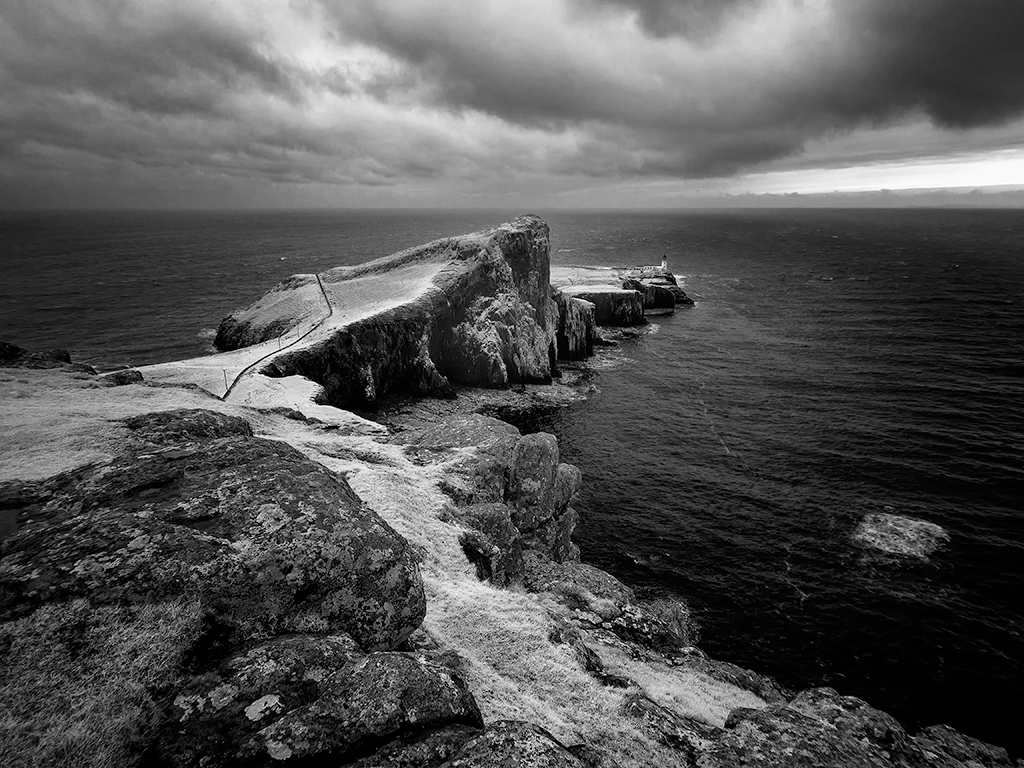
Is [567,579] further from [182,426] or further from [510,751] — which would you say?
[182,426]

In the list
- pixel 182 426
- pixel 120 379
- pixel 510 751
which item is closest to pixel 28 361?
pixel 120 379

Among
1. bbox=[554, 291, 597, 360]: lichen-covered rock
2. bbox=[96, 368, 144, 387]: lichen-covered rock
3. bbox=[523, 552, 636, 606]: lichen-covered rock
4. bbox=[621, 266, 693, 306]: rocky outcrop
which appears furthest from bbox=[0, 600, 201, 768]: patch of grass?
bbox=[621, 266, 693, 306]: rocky outcrop

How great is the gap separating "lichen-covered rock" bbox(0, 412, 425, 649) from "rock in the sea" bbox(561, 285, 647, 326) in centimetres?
8007

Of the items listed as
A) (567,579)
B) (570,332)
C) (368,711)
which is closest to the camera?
(368,711)

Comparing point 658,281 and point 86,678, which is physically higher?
point 86,678

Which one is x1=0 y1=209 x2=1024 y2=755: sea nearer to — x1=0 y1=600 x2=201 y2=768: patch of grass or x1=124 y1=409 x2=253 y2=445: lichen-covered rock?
x1=124 y1=409 x2=253 y2=445: lichen-covered rock

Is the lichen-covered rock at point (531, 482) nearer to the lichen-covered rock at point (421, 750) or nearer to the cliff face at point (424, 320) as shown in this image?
the lichen-covered rock at point (421, 750)

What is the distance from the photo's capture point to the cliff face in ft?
157

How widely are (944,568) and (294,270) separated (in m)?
136

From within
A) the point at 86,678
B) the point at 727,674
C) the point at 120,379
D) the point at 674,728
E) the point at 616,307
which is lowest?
the point at 727,674

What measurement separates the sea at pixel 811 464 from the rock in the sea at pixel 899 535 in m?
0.46

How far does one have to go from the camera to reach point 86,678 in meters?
8.66

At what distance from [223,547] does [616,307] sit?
277ft

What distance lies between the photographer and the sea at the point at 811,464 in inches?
1013
